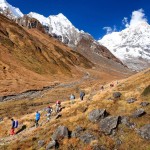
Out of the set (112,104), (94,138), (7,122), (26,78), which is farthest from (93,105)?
(26,78)

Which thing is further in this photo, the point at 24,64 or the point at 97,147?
the point at 24,64

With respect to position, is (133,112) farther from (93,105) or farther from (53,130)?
(53,130)

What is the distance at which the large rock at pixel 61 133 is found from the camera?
31.6 m

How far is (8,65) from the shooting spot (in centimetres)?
14375

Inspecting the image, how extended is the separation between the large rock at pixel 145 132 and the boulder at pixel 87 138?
4.50m

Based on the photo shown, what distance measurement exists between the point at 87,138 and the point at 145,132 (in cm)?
567

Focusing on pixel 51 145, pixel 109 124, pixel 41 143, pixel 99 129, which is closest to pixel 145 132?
pixel 109 124

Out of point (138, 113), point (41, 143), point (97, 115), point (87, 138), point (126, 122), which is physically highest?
point (138, 113)

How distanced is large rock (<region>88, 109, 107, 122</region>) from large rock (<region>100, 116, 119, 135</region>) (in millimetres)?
876

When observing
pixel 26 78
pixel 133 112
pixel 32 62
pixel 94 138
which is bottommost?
pixel 94 138

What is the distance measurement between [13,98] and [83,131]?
66.1 metres

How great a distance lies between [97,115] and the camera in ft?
114

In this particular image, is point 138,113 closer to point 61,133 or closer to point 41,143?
point 61,133

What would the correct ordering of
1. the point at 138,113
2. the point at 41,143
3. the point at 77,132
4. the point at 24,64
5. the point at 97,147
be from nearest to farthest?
the point at 97,147
the point at 41,143
the point at 77,132
the point at 138,113
the point at 24,64
